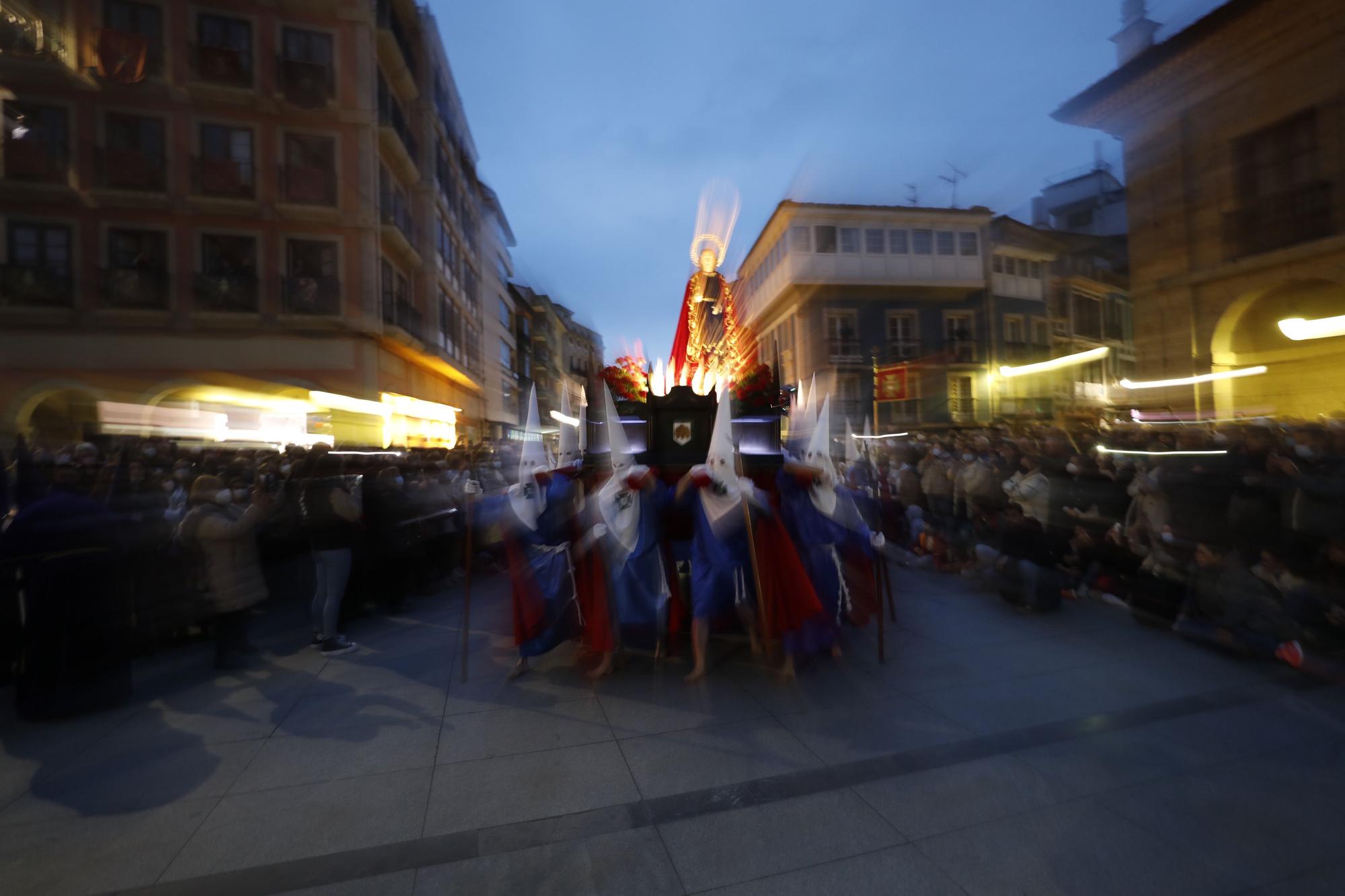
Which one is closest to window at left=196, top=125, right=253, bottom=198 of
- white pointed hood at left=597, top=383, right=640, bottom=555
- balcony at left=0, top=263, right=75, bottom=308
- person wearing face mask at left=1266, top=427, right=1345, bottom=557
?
balcony at left=0, top=263, right=75, bottom=308

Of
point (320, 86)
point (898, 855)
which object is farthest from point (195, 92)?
point (898, 855)

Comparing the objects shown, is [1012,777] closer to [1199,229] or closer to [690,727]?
[690,727]

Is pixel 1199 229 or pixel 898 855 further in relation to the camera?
pixel 1199 229

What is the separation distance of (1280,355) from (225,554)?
490 inches

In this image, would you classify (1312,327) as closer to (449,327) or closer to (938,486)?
(938,486)

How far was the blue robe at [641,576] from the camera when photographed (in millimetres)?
4707

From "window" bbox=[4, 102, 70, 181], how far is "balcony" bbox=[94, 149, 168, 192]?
0.57 metres

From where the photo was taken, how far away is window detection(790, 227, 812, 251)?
24891 mm

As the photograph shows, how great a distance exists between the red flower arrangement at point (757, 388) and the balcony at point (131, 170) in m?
14.9

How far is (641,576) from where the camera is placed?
4746 millimetres

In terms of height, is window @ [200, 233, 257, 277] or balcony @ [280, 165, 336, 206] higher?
balcony @ [280, 165, 336, 206]

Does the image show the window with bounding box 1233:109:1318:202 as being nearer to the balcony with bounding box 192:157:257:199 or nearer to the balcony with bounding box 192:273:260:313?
the balcony with bounding box 192:273:260:313

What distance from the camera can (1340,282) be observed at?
7.13m

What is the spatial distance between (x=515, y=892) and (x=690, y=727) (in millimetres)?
1569
